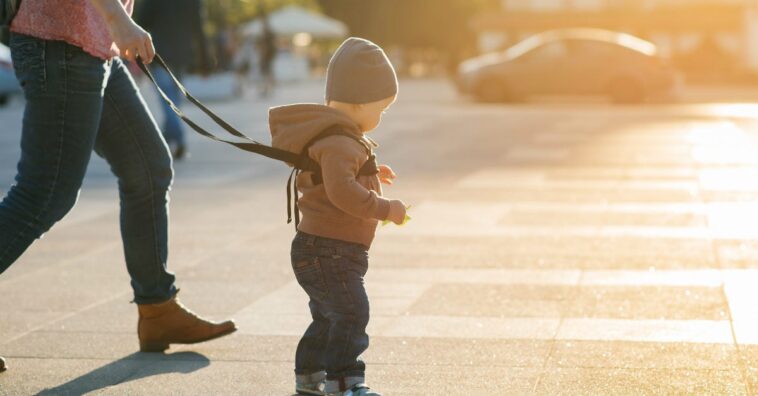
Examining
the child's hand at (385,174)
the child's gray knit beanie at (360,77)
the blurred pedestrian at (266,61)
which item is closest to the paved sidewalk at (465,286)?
the child's hand at (385,174)

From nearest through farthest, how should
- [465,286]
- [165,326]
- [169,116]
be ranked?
[165,326], [465,286], [169,116]

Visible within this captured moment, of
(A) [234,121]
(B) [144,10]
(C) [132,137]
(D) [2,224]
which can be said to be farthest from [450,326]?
(A) [234,121]

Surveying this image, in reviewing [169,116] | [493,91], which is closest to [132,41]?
[169,116]

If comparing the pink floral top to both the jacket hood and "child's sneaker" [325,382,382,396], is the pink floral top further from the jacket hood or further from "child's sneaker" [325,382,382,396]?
"child's sneaker" [325,382,382,396]

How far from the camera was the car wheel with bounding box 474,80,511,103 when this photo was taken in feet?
86.3

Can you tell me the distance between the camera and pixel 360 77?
159 inches

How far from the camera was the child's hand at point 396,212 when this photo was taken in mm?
3906

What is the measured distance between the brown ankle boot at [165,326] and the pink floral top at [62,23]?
94 centimetres

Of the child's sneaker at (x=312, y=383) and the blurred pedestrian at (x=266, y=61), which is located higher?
the child's sneaker at (x=312, y=383)

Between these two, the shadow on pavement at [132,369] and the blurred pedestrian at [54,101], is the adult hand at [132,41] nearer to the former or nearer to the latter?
the blurred pedestrian at [54,101]

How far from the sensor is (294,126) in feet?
13.2

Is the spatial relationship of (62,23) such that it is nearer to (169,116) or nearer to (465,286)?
(465,286)

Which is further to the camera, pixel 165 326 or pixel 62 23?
Result: pixel 165 326

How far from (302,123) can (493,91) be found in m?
22.6
